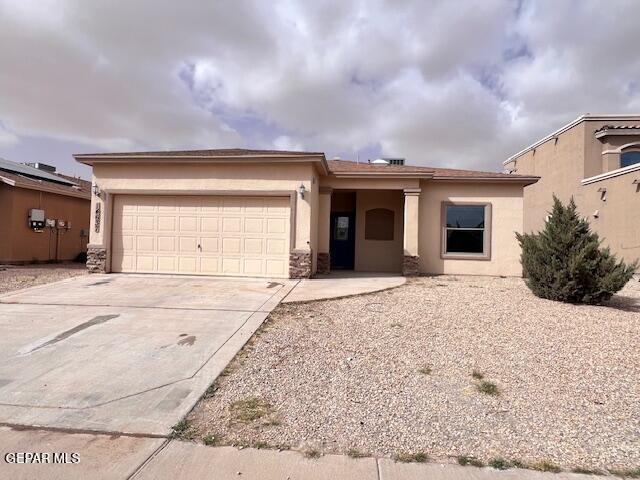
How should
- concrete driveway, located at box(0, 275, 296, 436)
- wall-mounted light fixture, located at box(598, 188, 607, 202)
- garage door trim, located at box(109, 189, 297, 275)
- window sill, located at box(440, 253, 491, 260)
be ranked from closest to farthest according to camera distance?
concrete driveway, located at box(0, 275, 296, 436) < garage door trim, located at box(109, 189, 297, 275) < window sill, located at box(440, 253, 491, 260) < wall-mounted light fixture, located at box(598, 188, 607, 202)

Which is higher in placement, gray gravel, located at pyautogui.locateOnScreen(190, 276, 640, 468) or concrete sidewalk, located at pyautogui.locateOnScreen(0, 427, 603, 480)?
gray gravel, located at pyautogui.locateOnScreen(190, 276, 640, 468)

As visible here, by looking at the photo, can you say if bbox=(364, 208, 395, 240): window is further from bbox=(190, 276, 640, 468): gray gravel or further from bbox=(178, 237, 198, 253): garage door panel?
bbox=(190, 276, 640, 468): gray gravel

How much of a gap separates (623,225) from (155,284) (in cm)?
1695

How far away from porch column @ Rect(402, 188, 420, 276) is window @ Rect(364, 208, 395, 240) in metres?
1.44

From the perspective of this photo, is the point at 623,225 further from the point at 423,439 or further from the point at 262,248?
the point at 423,439

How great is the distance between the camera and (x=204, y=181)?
10.9m

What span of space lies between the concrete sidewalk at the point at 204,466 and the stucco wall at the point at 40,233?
14.1 metres

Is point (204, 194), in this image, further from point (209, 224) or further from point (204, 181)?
point (209, 224)

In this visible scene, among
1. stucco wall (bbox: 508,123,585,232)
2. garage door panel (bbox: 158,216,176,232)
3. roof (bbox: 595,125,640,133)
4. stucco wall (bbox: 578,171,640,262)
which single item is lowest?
garage door panel (bbox: 158,216,176,232)

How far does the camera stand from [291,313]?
6.68 metres

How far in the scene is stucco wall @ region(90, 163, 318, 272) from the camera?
10.5 metres

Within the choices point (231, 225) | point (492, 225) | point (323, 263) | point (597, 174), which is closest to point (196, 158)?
point (231, 225)

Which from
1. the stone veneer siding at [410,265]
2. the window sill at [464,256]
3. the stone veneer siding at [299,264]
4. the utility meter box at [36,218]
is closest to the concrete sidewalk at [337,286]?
the stone veneer siding at [299,264]

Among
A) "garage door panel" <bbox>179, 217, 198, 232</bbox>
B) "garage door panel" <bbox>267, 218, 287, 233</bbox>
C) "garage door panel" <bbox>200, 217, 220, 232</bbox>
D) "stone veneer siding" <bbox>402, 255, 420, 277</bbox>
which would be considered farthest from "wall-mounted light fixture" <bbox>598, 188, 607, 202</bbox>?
"garage door panel" <bbox>179, 217, 198, 232</bbox>
